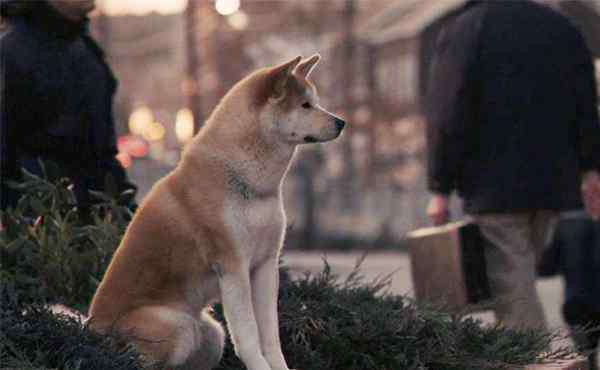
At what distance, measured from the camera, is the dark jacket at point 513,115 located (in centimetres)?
653

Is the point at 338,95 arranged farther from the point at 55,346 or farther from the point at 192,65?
the point at 55,346

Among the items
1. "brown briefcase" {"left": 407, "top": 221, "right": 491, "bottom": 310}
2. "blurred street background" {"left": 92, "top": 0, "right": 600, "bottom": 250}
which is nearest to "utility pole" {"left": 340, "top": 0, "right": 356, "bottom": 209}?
"blurred street background" {"left": 92, "top": 0, "right": 600, "bottom": 250}

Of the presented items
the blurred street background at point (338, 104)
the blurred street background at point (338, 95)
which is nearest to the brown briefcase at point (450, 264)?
the blurred street background at point (338, 104)

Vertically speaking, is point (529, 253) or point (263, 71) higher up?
point (263, 71)

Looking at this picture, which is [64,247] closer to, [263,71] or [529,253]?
[263,71]

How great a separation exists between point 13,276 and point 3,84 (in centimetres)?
90

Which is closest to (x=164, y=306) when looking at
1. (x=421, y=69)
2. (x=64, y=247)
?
(x=64, y=247)

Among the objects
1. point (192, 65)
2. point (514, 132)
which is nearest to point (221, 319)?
point (514, 132)

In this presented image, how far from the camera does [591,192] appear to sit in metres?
6.68

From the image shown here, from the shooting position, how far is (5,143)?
19.6 ft

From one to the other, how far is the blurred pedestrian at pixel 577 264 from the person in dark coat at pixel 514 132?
5.21 feet

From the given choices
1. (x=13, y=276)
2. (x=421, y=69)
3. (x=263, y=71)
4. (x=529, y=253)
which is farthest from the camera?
(x=421, y=69)

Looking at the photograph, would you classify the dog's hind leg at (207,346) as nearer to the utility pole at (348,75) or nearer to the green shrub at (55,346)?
the green shrub at (55,346)

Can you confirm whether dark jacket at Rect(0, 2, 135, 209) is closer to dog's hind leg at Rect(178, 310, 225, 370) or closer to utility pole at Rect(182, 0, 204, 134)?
dog's hind leg at Rect(178, 310, 225, 370)
